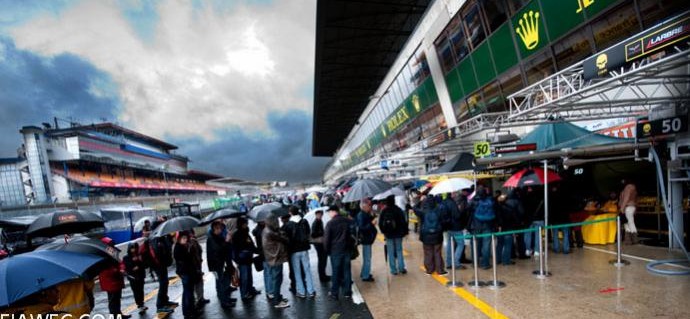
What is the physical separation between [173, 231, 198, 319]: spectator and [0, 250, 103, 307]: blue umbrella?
199 centimetres

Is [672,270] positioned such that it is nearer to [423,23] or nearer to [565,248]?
[565,248]

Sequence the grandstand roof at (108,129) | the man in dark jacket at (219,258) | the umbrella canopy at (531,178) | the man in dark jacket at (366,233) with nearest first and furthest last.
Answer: the man in dark jacket at (219,258)
the man in dark jacket at (366,233)
the umbrella canopy at (531,178)
the grandstand roof at (108,129)

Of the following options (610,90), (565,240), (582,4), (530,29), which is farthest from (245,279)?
(530,29)

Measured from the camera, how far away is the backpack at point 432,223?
7.40m

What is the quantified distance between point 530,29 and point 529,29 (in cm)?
5

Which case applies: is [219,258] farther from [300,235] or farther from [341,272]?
[341,272]

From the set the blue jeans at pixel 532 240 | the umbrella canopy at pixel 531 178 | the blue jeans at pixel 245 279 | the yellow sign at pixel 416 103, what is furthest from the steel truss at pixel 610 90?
the yellow sign at pixel 416 103

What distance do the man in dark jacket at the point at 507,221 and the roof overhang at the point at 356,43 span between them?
17.6 meters

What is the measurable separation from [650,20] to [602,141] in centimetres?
288

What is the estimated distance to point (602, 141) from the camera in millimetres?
9133

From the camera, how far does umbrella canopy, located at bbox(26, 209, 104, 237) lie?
27.2 feet

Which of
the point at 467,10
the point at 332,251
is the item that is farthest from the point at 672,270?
the point at 467,10

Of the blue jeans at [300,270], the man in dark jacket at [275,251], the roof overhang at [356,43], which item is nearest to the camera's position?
the man in dark jacket at [275,251]

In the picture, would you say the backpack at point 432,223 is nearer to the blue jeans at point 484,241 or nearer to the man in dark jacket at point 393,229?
the man in dark jacket at point 393,229
